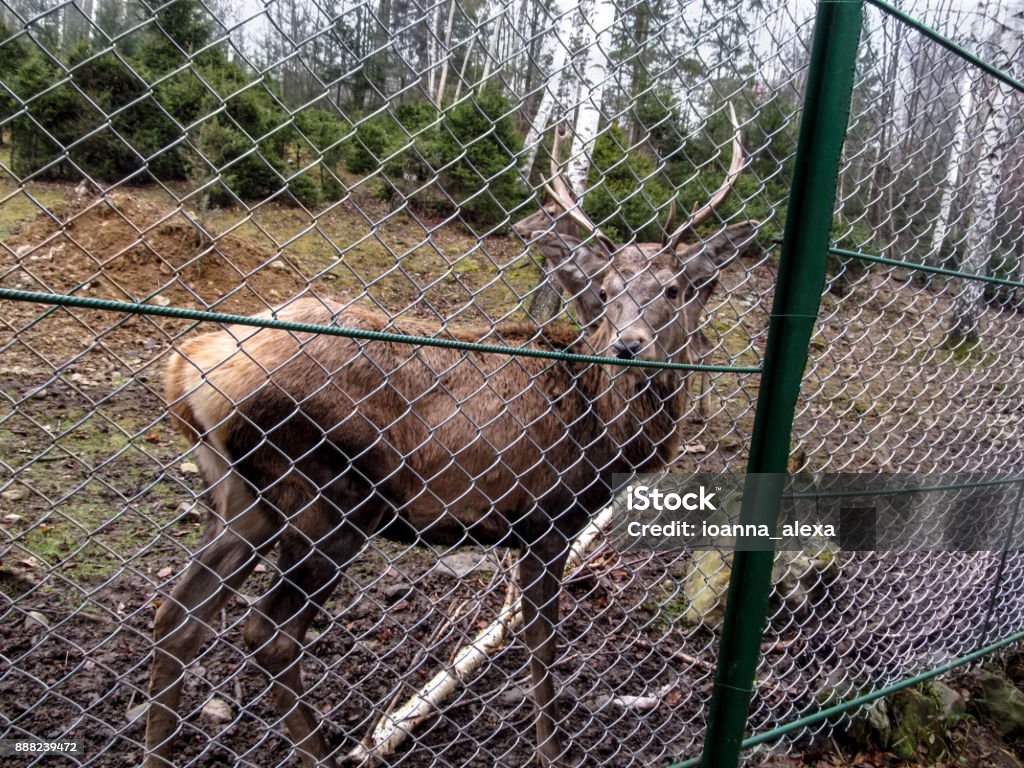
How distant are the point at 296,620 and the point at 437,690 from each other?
73 centimetres

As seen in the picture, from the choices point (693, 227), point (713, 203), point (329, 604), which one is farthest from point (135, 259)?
point (713, 203)

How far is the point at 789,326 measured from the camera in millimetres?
1976

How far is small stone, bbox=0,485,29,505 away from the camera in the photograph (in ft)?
13.7

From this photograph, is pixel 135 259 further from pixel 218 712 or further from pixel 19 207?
pixel 218 712

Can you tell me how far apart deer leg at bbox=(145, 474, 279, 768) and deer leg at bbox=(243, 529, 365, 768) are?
0.15 m

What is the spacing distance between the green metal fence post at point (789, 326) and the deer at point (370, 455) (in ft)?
2.15

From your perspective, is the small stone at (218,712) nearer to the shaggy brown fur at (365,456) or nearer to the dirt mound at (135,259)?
the shaggy brown fur at (365,456)

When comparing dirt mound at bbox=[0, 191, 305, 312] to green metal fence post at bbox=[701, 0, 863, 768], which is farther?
dirt mound at bbox=[0, 191, 305, 312]

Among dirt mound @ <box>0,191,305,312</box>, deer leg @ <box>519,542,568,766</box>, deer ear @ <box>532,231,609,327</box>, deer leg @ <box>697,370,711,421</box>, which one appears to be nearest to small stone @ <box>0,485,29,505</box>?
deer leg @ <box>519,542,568,766</box>

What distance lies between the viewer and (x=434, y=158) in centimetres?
890

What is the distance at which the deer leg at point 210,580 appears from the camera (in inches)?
112

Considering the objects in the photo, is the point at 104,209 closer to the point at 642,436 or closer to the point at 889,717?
the point at 642,436

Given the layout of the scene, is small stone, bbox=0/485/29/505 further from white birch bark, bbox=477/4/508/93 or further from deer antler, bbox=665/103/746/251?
deer antler, bbox=665/103/746/251

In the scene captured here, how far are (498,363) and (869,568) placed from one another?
2992 millimetres
